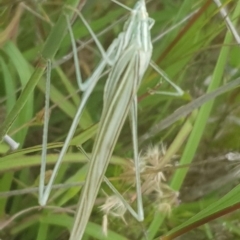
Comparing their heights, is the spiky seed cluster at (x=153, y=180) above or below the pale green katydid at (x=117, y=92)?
below

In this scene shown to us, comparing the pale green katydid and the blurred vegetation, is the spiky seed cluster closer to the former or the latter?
the blurred vegetation

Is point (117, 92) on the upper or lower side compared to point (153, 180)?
upper

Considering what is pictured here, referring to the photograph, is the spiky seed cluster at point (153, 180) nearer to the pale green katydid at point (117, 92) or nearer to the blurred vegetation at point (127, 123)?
the blurred vegetation at point (127, 123)

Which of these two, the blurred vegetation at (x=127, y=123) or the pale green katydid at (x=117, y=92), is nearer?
the pale green katydid at (x=117, y=92)

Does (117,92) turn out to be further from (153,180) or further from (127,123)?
(127,123)

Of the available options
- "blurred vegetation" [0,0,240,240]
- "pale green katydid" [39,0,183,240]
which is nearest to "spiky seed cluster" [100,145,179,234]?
"blurred vegetation" [0,0,240,240]

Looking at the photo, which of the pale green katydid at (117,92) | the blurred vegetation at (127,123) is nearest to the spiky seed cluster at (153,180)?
the blurred vegetation at (127,123)

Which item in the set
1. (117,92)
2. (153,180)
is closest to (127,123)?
(153,180)

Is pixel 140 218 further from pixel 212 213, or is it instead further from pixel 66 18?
pixel 66 18

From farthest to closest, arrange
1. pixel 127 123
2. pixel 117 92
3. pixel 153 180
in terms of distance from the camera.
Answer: pixel 127 123, pixel 153 180, pixel 117 92
